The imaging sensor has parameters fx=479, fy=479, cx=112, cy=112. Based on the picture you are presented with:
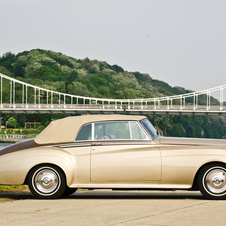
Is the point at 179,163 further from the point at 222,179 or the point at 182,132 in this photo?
the point at 182,132

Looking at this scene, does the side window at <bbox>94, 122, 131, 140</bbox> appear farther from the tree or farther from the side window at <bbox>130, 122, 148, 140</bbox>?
the tree

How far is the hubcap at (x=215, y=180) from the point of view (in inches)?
267

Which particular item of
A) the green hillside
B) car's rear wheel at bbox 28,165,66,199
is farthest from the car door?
the green hillside

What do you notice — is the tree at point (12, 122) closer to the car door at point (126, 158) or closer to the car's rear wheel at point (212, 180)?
the car door at point (126, 158)

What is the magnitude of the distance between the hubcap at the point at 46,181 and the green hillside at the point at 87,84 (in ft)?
282

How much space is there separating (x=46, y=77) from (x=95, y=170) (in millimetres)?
120548

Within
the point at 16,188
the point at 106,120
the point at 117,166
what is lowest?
the point at 16,188

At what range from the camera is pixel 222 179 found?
6.80m

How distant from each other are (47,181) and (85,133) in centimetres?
90
